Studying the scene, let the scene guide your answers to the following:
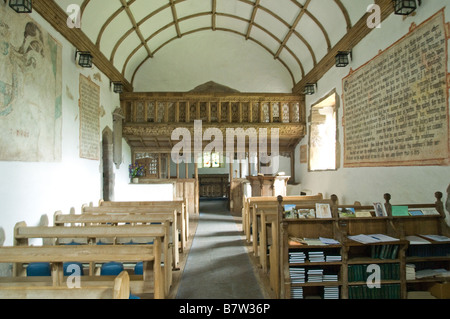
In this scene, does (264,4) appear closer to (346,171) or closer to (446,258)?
(346,171)

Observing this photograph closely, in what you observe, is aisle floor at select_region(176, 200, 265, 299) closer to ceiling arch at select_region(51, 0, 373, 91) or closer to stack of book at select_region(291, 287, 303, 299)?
stack of book at select_region(291, 287, 303, 299)

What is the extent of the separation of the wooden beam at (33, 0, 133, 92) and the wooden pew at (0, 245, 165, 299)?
12.1ft

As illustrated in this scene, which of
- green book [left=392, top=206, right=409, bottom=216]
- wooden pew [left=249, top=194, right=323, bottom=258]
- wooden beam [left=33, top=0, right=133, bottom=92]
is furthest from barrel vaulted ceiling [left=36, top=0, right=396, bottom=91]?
green book [left=392, top=206, right=409, bottom=216]

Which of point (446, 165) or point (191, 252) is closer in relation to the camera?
point (446, 165)

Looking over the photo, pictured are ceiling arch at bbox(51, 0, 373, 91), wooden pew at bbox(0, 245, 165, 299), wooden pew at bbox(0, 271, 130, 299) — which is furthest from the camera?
ceiling arch at bbox(51, 0, 373, 91)

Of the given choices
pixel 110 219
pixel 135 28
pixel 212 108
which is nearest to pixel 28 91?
pixel 110 219

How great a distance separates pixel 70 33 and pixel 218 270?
480cm

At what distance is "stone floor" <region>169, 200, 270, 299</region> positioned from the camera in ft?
11.8

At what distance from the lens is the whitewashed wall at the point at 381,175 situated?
3688 mm

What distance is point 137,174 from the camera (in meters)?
9.38

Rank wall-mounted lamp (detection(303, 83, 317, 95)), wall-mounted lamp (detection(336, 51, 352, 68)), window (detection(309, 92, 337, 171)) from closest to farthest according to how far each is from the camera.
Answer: wall-mounted lamp (detection(336, 51, 352, 68)) < wall-mounted lamp (detection(303, 83, 317, 95)) < window (detection(309, 92, 337, 171))
